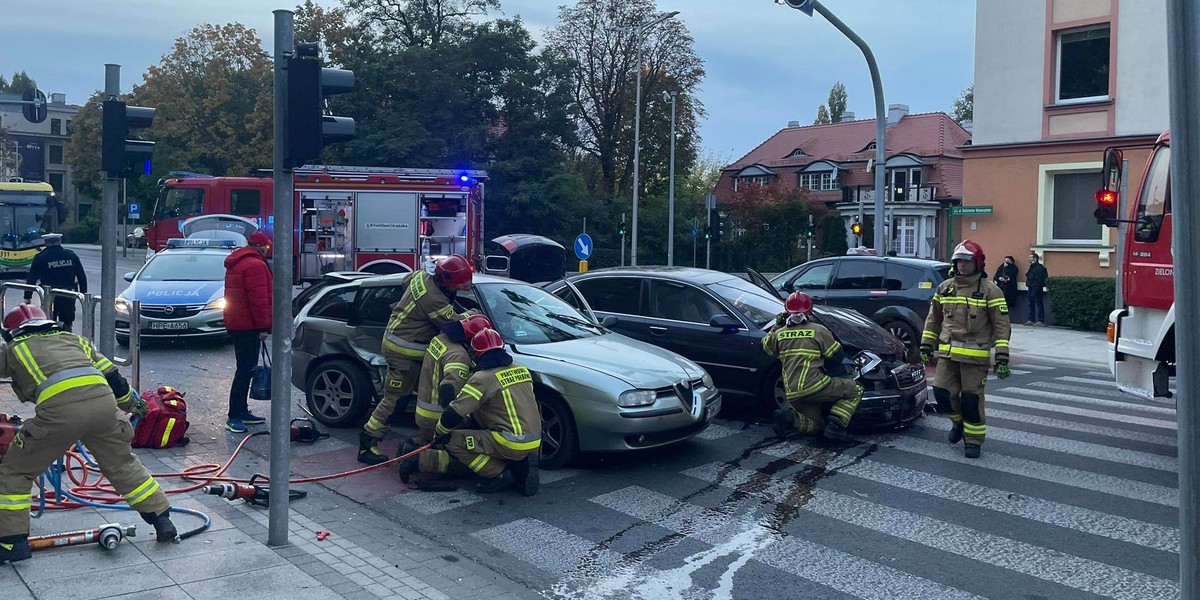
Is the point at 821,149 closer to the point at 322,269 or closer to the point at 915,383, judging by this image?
the point at 322,269

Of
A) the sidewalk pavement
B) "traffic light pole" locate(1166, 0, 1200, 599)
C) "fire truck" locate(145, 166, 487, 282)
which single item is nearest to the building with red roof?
the sidewalk pavement

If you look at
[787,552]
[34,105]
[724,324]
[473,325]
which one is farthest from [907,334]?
[34,105]

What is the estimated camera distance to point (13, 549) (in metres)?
5.21

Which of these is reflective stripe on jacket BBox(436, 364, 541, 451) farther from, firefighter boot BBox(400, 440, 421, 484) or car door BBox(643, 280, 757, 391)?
car door BBox(643, 280, 757, 391)

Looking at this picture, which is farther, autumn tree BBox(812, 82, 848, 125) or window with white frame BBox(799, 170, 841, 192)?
autumn tree BBox(812, 82, 848, 125)

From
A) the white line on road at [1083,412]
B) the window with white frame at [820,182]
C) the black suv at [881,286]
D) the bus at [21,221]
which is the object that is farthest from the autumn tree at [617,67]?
the white line on road at [1083,412]

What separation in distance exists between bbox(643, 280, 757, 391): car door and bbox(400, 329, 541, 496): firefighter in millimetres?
3236

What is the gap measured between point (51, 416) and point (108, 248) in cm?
397

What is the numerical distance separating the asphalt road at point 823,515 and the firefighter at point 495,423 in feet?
0.64

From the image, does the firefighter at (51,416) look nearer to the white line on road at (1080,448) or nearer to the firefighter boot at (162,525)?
the firefighter boot at (162,525)

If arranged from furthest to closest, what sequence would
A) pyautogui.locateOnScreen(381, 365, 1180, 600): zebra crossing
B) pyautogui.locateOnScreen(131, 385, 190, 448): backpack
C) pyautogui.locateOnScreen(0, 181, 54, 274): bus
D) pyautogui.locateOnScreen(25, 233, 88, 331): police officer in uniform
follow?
pyautogui.locateOnScreen(0, 181, 54, 274): bus → pyautogui.locateOnScreen(25, 233, 88, 331): police officer in uniform → pyautogui.locateOnScreen(131, 385, 190, 448): backpack → pyautogui.locateOnScreen(381, 365, 1180, 600): zebra crossing

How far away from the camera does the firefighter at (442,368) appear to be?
7242mm

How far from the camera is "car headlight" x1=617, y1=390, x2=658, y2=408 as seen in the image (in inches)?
300

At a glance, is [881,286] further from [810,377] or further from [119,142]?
[119,142]
